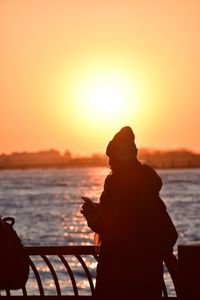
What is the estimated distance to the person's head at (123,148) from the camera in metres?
7.23

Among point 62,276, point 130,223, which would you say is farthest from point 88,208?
point 62,276

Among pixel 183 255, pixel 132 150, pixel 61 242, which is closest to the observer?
pixel 132 150

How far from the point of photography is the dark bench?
342 inches

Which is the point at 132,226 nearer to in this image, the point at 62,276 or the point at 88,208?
the point at 88,208

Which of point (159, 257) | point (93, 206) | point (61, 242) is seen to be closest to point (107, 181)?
point (93, 206)

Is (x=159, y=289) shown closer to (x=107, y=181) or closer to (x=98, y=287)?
(x=98, y=287)

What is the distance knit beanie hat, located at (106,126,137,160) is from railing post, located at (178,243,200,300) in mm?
1251

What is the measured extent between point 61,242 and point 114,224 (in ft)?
163

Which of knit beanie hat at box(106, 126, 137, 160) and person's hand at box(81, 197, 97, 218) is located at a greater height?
knit beanie hat at box(106, 126, 137, 160)

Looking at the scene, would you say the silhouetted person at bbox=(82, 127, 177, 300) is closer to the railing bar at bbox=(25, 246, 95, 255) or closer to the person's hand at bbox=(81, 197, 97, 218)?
the person's hand at bbox=(81, 197, 97, 218)

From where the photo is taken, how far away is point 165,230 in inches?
287

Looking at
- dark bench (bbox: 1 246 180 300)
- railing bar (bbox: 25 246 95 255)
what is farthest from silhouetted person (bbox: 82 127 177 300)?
railing bar (bbox: 25 246 95 255)

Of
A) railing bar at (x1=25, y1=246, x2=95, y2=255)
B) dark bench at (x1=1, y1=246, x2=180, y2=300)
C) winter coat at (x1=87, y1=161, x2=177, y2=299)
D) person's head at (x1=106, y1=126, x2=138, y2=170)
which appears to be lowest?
dark bench at (x1=1, y1=246, x2=180, y2=300)

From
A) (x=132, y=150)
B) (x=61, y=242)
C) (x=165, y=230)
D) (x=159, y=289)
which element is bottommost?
(x=61, y=242)
